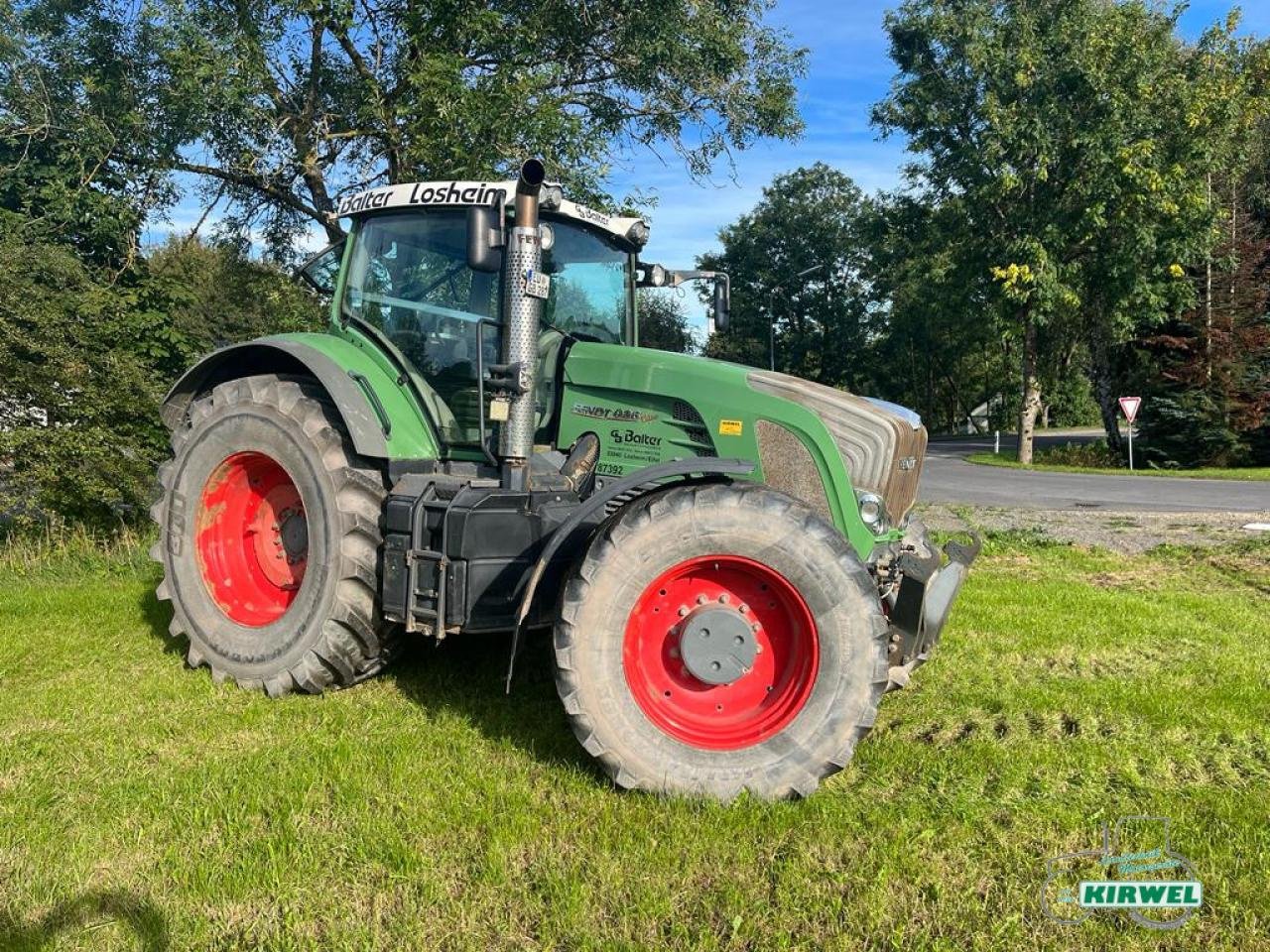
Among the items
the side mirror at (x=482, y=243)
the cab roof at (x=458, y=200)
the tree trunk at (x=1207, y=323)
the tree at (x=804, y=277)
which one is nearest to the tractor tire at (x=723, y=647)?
the side mirror at (x=482, y=243)

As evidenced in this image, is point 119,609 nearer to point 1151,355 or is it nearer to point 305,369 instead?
point 305,369

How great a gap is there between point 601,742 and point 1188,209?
22019 millimetres

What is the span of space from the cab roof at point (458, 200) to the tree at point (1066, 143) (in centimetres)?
1833

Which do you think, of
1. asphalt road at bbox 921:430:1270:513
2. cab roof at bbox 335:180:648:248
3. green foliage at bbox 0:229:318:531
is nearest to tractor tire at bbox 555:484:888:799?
cab roof at bbox 335:180:648:248

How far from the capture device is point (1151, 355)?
23703mm

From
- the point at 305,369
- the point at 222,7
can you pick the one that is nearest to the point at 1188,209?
the point at 222,7

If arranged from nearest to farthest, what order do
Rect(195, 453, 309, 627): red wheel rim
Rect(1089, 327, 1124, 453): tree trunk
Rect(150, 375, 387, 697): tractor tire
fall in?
Rect(150, 375, 387, 697): tractor tire → Rect(195, 453, 309, 627): red wheel rim → Rect(1089, 327, 1124, 453): tree trunk

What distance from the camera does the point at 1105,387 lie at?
24922mm

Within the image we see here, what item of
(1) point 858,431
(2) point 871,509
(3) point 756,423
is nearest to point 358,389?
(3) point 756,423

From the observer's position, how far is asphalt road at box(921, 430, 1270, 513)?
41.8ft

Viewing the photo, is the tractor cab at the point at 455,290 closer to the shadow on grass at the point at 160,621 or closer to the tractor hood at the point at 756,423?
the tractor hood at the point at 756,423

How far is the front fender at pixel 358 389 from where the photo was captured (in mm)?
4086

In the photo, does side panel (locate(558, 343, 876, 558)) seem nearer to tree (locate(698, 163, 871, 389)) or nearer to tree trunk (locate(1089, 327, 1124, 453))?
tree trunk (locate(1089, 327, 1124, 453))

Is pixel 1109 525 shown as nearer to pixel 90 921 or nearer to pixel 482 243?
pixel 482 243
